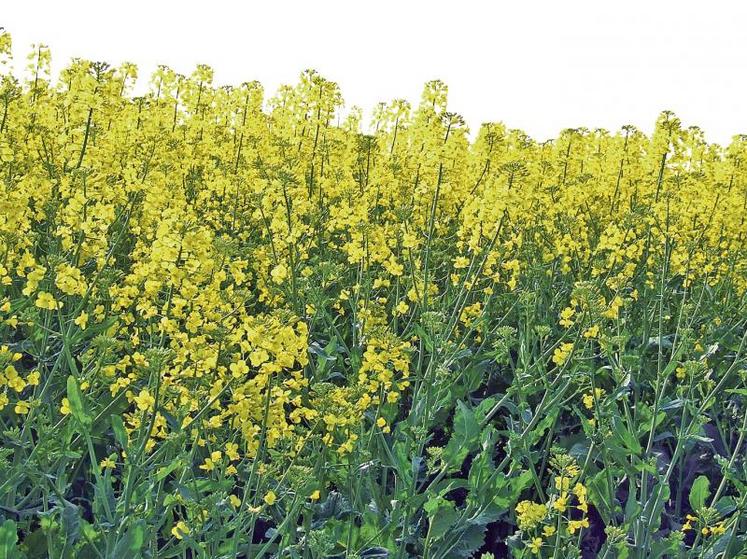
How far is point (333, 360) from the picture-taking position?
4723 millimetres

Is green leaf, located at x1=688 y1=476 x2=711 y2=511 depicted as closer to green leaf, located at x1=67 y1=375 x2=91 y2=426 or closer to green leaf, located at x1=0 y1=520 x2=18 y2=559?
green leaf, located at x1=67 y1=375 x2=91 y2=426

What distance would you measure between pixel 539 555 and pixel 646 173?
13.7ft

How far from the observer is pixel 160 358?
9.97ft

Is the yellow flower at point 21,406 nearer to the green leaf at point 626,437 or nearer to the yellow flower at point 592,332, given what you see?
the yellow flower at point 592,332

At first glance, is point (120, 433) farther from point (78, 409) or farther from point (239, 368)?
point (239, 368)

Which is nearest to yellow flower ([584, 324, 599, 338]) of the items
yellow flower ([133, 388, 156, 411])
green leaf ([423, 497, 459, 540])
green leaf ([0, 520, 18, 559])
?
green leaf ([423, 497, 459, 540])

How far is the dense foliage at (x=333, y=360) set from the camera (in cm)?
335

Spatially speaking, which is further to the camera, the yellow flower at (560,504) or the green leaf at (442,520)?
the green leaf at (442,520)

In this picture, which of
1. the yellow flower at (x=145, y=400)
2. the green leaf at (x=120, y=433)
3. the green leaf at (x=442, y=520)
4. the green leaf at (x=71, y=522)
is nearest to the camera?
the yellow flower at (x=145, y=400)

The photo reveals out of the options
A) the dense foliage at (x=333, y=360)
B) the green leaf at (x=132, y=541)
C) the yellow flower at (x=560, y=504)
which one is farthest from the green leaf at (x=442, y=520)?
the green leaf at (x=132, y=541)

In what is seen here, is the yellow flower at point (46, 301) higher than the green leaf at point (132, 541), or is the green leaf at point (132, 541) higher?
the yellow flower at point (46, 301)

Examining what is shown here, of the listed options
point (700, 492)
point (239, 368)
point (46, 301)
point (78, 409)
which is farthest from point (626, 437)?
point (46, 301)

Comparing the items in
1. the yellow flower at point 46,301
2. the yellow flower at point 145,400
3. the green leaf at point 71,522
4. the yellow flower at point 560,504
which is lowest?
the green leaf at point 71,522

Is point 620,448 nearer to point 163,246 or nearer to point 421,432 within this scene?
point 421,432
